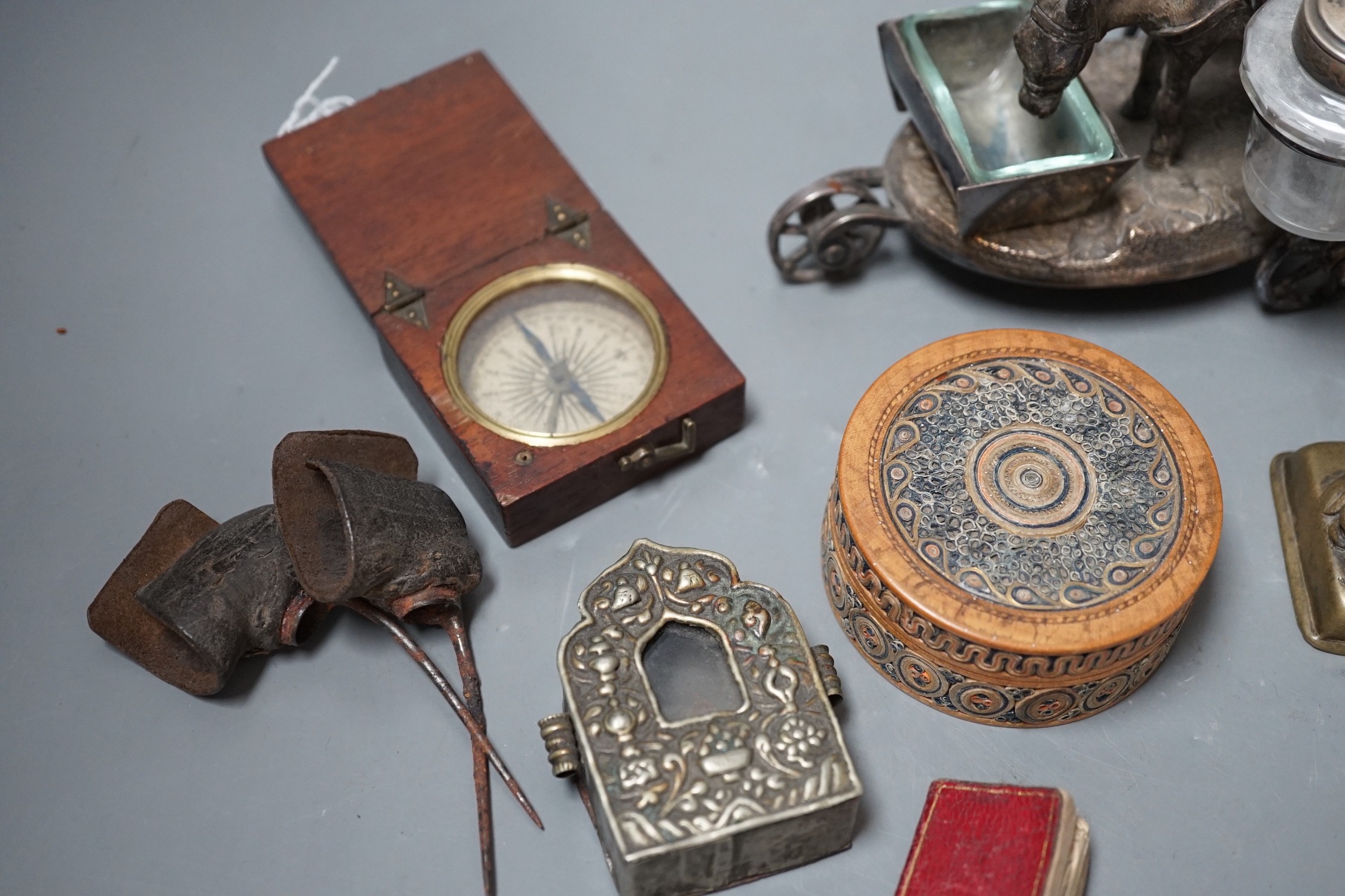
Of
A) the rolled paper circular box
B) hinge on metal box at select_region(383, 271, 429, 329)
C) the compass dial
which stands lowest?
the rolled paper circular box

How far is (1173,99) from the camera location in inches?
115

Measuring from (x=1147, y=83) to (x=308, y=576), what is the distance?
1958 mm

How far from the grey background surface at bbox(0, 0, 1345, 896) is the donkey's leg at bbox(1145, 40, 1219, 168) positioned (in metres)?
0.31

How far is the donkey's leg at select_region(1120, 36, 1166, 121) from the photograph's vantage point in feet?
9.77

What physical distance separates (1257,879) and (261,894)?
5.59ft

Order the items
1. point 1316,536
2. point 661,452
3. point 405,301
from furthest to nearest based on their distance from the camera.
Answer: point 405,301, point 661,452, point 1316,536

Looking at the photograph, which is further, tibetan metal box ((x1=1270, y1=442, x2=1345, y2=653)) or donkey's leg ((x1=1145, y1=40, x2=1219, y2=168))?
donkey's leg ((x1=1145, y1=40, x2=1219, y2=168))

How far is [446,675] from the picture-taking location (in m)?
2.71

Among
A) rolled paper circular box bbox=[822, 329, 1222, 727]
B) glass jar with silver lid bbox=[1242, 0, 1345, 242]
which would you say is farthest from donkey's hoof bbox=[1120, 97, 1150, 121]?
rolled paper circular box bbox=[822, 329, 1222, 727]

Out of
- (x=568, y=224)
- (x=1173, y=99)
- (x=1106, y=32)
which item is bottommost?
(x=1173, y=99)

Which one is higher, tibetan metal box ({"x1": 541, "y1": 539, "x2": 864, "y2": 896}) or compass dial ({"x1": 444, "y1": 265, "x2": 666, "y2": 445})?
compass dial ({"x1": 444, "y1": 265, "x2": 666, "y2": 445})

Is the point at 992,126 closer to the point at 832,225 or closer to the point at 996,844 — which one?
the point at 832,225

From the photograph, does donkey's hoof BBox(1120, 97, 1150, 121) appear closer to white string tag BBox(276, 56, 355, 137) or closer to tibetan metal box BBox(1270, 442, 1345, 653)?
tibetan metal box BBox(1270, 442, 1345, 653)

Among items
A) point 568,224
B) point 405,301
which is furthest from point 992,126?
point 405,301
